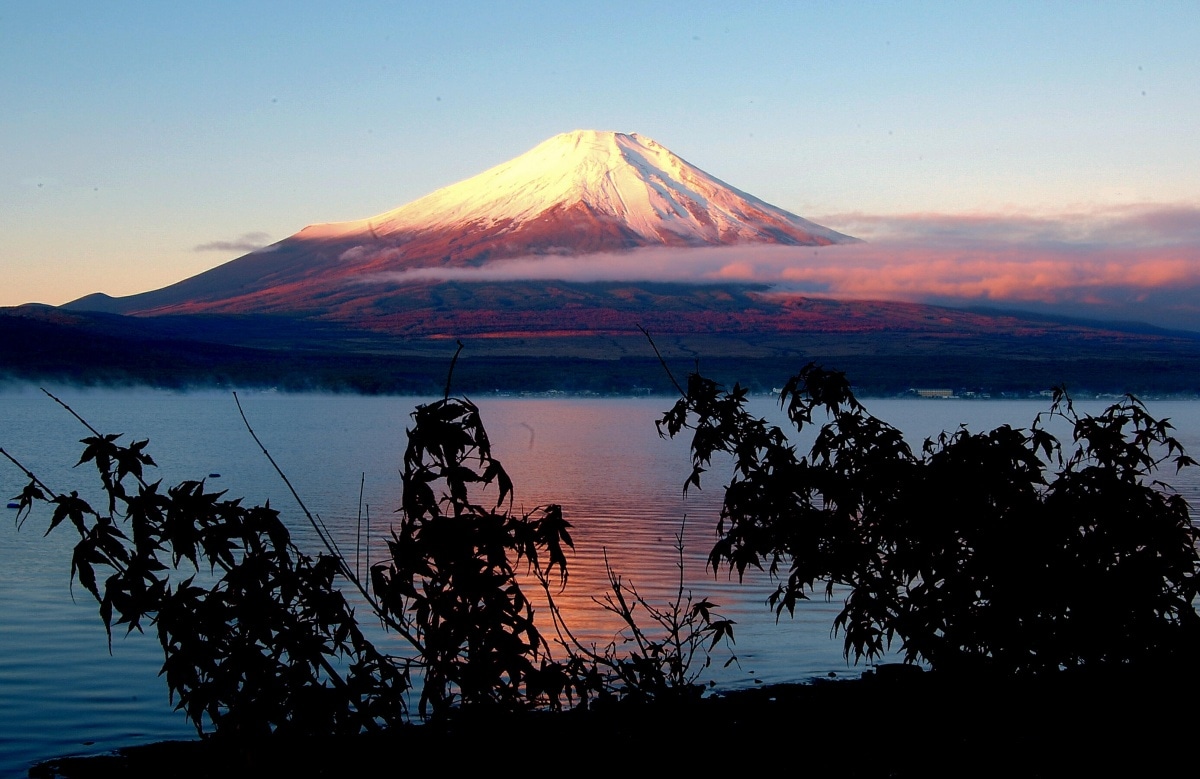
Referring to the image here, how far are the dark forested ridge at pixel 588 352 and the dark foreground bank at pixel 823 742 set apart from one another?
85624mm

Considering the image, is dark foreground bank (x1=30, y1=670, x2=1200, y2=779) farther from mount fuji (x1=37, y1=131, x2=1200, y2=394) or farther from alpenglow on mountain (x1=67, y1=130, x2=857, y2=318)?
alpenglow on mountain (x1=67, y1=130, x2=857, y2=318)

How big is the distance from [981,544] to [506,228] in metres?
170

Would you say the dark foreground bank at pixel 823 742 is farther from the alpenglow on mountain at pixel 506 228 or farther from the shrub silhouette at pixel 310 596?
the alpenglow on mountain at pixel 506 228

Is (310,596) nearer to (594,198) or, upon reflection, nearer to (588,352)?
(588,352)

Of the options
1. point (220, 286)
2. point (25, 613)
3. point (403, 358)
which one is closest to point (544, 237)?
point (220, 286)

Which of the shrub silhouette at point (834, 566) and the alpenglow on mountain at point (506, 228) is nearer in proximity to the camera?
the shrub silhouette at point (834, 566)

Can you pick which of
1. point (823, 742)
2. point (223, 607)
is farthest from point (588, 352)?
point (223, 607)

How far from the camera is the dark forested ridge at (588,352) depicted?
103 metres

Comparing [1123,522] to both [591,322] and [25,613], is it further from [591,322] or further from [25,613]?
[591,322]

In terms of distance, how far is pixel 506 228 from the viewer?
174375mm

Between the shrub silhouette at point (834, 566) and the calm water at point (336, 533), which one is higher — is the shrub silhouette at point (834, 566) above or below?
above

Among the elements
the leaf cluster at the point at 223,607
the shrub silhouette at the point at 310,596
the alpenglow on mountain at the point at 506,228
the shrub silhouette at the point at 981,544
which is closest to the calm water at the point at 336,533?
the shrub silhouette at the point at 310,596

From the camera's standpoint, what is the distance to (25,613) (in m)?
12.2

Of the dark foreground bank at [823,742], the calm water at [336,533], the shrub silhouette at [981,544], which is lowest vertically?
the calm water at [336,533]
